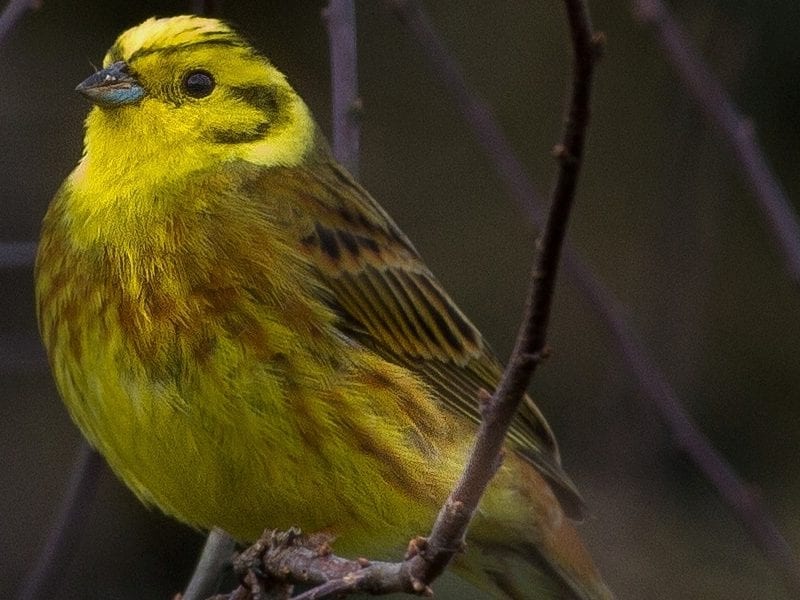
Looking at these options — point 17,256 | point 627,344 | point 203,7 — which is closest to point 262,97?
point 203,7

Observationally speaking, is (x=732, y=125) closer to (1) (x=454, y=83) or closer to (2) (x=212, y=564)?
(1) (x=454, y=83)

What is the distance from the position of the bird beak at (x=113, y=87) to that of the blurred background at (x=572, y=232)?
4.32 feet

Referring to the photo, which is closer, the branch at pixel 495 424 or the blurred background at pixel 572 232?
the branch at pixel 495 424

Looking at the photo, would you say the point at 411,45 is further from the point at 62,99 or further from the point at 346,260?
the point at 346,260

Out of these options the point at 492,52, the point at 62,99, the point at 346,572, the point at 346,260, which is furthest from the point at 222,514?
the point at 492,52

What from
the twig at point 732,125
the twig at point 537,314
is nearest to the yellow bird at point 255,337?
the twig at point 732,125

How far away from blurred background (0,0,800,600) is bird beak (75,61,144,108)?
4.32 ft

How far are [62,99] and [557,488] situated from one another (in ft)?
9.48

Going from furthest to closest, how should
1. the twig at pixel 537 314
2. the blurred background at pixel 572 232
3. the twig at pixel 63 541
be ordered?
the blurred background at pixel 572 232
the twig at pixel 63 541
the twig at pixel 537 314

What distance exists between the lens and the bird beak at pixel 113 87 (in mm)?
4102

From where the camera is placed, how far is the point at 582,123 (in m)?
2.42

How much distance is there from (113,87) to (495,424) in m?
1.80

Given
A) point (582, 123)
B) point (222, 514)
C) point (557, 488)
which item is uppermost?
point (582, 123)

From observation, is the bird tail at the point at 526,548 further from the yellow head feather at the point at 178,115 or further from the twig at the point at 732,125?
the yellow head feather at the point at 178,115
